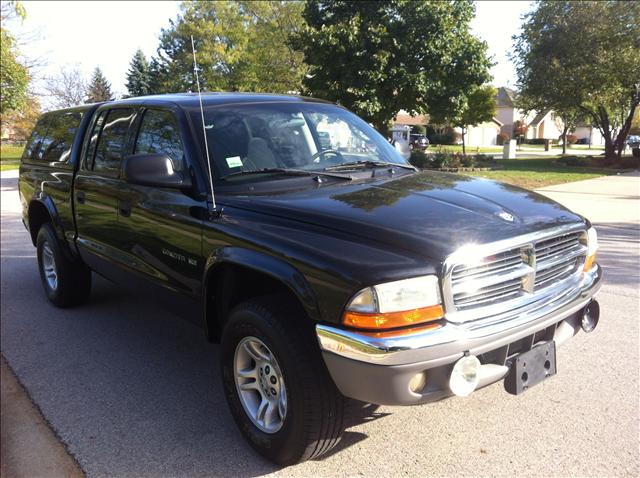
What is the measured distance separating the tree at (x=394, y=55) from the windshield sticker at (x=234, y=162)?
16.0 m

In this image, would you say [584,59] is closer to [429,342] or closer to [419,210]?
[419,210]

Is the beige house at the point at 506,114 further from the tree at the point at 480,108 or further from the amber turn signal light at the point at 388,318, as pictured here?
the amber turn signal light at the point at 388,318

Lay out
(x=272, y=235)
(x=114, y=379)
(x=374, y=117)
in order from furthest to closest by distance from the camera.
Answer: (x=374, y=117) → (x=114, y=379) → (x=272, y=235)

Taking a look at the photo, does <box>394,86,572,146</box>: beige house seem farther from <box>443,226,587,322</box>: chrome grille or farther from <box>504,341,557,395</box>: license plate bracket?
<box>504,341,557,395</box>: license plate bracket

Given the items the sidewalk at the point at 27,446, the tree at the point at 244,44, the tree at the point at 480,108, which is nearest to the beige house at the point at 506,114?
the tree at the point at 480,108

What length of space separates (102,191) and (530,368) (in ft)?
10.6

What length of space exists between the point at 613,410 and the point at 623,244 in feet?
17.0

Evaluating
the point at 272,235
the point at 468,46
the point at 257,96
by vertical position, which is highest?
the point at 468,46

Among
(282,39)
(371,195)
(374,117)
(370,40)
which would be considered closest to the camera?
(371,195)

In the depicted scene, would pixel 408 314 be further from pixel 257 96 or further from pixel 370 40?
pixel 370 40

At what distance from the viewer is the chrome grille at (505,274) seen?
237 centimetres

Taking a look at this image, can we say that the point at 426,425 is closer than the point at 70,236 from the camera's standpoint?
Yes

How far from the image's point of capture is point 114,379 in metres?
3.85

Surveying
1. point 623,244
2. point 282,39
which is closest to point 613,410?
point 623,244
